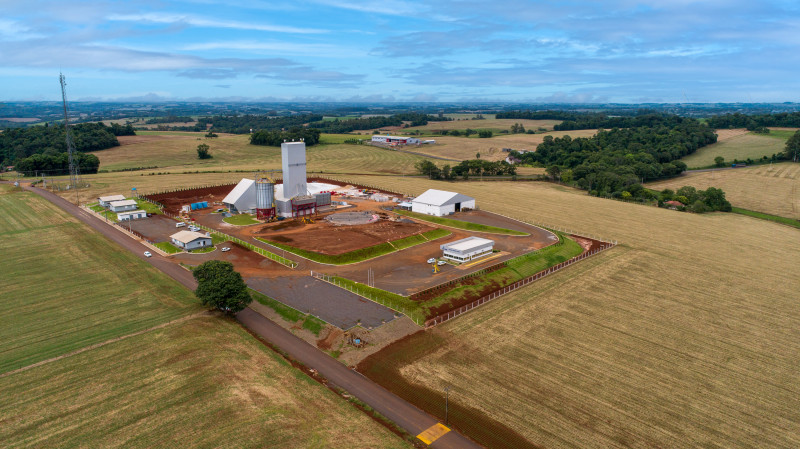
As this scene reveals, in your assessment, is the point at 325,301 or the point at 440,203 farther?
the point at 440,203

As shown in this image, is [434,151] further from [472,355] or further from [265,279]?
[472,355]

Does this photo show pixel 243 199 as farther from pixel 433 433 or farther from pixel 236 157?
pixel 236 157

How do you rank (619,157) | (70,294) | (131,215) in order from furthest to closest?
1. (619,157)
2. (131,215)
3. (70,294)

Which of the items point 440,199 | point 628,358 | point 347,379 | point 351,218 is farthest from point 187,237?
point 628,358

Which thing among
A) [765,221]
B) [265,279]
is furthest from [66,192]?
[765,221]

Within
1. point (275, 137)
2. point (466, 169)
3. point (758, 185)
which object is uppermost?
point (275, 137)

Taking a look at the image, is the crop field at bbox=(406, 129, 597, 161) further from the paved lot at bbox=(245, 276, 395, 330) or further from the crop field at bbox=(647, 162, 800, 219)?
the paved lot at bbox=(245, 276, 395, 330)
